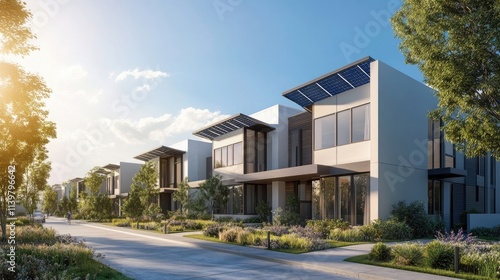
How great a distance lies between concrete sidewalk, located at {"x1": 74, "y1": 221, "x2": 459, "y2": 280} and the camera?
1117 cm

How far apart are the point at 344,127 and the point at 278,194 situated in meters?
8.74

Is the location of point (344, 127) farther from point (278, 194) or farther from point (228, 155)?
point (228, 155)

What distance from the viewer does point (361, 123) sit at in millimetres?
22844

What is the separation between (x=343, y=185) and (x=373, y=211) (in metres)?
2.84

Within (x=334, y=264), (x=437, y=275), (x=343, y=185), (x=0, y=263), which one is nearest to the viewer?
(x=0, y=263)

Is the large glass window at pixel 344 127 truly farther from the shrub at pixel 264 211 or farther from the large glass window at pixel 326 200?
the shrub at pixel 264 211

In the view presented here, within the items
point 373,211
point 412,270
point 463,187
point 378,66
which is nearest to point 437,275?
point 412,270

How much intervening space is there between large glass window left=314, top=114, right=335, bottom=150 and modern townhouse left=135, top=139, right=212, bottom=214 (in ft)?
59.9

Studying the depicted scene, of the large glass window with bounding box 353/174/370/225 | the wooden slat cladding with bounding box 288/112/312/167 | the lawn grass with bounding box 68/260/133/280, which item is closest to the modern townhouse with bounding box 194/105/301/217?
the wooden slat cladding with bounding box 288/112/312/167

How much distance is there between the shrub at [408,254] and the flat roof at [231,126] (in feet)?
67.8

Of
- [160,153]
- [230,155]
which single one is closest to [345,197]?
[230,155]

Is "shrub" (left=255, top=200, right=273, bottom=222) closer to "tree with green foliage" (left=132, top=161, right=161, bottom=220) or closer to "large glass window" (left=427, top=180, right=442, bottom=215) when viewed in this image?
"tree with green foliage" (left=132, top=161, right=161, bottom=220)

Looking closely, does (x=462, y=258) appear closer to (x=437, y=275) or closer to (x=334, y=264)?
(x=437, y=275)

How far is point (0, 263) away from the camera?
9281 mm
